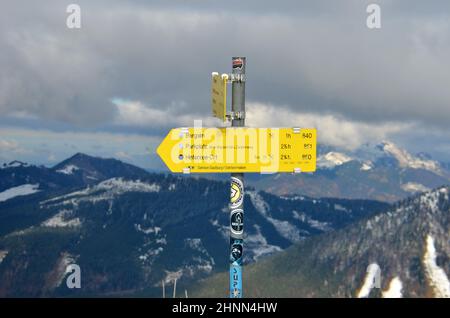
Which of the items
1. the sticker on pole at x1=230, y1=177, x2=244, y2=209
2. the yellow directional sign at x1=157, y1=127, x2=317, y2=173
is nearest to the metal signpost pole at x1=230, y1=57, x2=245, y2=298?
the sticker on pole at x1=230, y1=177, x2=244, y2=209

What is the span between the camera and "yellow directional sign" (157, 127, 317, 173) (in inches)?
1582

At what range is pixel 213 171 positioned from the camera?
135 ft

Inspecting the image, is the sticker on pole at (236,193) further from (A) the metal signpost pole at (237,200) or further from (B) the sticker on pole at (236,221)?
(B) the sticker on pole at (236,221)

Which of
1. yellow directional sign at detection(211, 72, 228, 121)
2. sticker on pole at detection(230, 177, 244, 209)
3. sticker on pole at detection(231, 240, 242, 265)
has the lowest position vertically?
sticker on pole at detection(231, 240, 242, 265)

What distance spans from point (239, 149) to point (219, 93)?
9.96 ft

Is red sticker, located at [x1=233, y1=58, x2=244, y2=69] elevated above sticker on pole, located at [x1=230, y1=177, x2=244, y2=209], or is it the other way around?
red sticker, located at [x1=233, y1=58, x2=244, y2=69]

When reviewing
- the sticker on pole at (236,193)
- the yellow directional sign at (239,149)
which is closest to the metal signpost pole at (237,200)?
the sticker on pole at (236,193)

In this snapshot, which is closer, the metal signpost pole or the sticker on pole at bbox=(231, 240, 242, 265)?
the metal signpost pole

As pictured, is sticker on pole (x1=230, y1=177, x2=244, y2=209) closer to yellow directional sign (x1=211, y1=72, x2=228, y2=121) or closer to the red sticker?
yellow directional sign (x1=211, y1=72, x2=228, y2=121)

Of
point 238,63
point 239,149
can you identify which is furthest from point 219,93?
point 239,149

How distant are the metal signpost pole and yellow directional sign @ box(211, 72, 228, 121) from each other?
0.43 m

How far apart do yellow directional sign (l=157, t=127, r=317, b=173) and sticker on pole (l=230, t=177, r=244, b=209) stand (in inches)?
24.6
